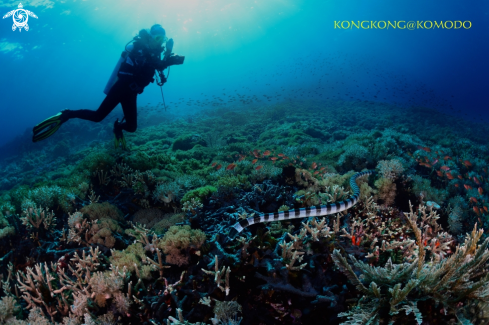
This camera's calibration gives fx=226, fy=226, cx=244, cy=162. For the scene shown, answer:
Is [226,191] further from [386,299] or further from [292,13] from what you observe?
[292,13]

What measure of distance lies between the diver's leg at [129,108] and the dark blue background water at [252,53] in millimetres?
25766

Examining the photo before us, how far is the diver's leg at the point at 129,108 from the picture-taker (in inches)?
211

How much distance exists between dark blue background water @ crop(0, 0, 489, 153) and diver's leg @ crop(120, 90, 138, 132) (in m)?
25.8

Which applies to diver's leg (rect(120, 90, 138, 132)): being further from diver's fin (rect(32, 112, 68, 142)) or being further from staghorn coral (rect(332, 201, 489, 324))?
staghorn coral (rect(332, 201, 489, 324))

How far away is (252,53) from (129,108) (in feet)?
347

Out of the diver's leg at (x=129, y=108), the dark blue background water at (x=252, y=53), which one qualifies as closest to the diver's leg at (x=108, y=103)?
the diver's leg at (x=129, y=108)

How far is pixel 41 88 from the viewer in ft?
274

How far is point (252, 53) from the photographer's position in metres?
100

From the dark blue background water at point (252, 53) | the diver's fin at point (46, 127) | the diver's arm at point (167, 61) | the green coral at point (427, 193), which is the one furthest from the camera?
the dark blue background water at point (252, 53)

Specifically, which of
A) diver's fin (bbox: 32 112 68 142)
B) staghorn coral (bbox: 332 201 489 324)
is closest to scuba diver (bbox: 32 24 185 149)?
diver's fin (bbox: 32 112 68 142)

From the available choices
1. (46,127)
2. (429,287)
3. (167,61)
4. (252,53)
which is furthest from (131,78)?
(252,53)

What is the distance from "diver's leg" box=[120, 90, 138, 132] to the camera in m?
5.36

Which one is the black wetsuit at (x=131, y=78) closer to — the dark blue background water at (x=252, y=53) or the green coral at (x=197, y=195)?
the green coral at (x=197, y=195)

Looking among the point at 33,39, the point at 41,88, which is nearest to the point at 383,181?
the point at 33,39
